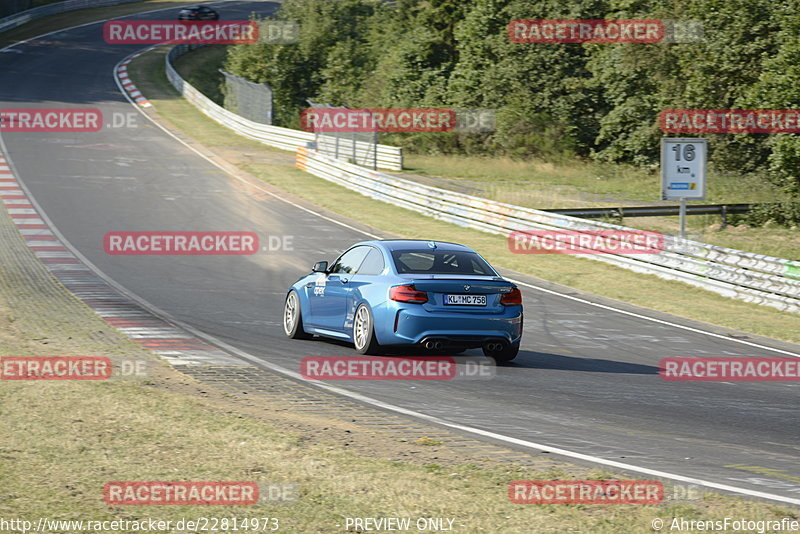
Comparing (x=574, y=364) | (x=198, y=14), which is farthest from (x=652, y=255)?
(x=198, y=14)

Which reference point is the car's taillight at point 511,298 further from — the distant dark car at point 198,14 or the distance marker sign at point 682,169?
the distant dark car at point 198,14

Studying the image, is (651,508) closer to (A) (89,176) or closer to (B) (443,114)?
(A) (89,176)

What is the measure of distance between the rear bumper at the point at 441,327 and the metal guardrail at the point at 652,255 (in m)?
9.71

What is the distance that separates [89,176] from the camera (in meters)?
35.9

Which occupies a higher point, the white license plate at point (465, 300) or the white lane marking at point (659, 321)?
the white license plate at point (465, 300)

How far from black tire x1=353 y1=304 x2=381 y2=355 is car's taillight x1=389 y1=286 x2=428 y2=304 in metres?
0.51

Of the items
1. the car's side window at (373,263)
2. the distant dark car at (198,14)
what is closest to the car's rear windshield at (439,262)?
the car's side window at (373,263)

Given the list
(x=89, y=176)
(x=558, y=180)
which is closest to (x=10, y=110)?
(x=89, y=176)

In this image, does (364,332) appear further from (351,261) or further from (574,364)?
(574,364)

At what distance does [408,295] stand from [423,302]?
189mm

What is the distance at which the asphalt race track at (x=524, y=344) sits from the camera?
7891 mm

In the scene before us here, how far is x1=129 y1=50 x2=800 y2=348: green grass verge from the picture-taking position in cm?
1819

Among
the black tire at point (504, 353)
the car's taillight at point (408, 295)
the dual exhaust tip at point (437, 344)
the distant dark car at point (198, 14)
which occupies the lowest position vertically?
the black tire at point (504, 353)

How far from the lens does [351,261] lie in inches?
502
